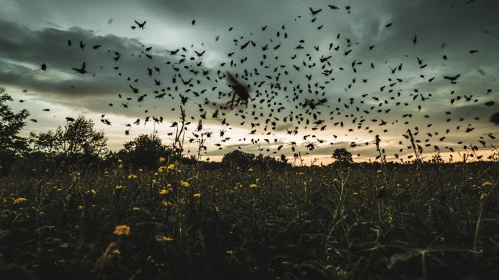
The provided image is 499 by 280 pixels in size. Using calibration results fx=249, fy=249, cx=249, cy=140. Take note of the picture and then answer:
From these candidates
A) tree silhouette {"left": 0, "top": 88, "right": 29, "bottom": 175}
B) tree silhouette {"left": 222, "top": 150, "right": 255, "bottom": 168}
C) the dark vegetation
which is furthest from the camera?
tree silhouette {"left": 0, "top": 88, "right": 29, "bottom": 175}

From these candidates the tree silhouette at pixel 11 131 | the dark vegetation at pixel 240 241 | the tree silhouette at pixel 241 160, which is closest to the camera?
the dark vegetation at pixel 240 241

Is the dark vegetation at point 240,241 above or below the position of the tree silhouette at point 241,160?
below

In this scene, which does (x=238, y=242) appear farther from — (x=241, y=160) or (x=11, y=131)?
(x=11, y=131)

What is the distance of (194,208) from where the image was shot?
129 inches

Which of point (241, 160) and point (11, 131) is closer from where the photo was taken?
point (241, 160)

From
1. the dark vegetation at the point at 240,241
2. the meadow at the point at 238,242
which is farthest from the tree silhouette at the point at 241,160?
the meadow at the point at 238,242

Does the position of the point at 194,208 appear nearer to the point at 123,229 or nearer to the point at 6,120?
the point at 123,229

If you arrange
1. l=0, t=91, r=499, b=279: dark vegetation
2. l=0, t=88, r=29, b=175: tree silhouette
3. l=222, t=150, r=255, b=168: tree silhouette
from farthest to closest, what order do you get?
l=0, t=88, r=29, b=175: tree silhouette → l=222, t=150, r=255, b=168: tree silhouette → l=0, t=91, r=499, b=279: dark vegetation

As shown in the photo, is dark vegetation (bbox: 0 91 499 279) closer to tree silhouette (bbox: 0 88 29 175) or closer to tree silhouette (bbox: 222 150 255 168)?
tree silhouette (bbox: 222 150 255 168)

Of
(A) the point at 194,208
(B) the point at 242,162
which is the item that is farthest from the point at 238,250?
(B) the point at 242,162

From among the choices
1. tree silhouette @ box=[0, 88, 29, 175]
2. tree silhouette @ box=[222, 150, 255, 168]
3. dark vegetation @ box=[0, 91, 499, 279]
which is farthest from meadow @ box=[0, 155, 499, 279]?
tree silhouette @ box=[0, 88, 29, 175]

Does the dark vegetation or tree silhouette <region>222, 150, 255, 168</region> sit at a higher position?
tree silhouette <region>222, 150, 255, 168</region>

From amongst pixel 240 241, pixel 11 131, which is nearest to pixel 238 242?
pixel 240 241

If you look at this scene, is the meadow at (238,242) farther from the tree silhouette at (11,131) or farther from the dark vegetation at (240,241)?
the tree silhouette at (11,131)
